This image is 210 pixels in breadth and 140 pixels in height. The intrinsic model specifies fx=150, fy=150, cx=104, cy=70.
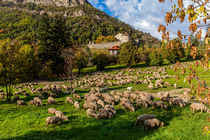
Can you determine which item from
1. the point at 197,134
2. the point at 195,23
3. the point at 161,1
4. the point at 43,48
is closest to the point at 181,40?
the point at 195,23

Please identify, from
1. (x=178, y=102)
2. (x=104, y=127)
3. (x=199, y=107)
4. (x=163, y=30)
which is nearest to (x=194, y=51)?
(x=163, y=30)

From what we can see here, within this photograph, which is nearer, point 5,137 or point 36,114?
point 5,137

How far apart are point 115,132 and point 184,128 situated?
3716 mm

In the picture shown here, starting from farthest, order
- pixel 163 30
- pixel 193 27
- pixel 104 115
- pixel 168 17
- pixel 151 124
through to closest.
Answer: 1. pixel 104 115
2. pixel 151 124
3. pixel 163 30
4. pixel 168 17
5. pixel 193 27

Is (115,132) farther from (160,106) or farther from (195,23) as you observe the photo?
(195,23)

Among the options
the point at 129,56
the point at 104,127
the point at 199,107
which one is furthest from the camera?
the point at 129,56

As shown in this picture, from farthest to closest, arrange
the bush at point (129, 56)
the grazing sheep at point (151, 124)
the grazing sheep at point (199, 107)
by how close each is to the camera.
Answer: the bush at point (129, 56) → the grazing sheep at point (199, 107) → the grazing sheep at point (151, 124)

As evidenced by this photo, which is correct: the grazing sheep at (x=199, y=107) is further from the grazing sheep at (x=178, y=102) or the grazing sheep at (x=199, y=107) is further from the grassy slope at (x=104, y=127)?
the grazing sheep at (x=178, y=102)

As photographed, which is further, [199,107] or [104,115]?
[199,107]

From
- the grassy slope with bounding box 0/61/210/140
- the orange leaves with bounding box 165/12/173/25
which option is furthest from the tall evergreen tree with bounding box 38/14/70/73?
the orange leaves with bounding box 165/12/173/25

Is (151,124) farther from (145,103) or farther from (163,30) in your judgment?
(163,30)

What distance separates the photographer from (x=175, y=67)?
14.9ft

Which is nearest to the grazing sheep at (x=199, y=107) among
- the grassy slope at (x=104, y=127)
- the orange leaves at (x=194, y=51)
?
the grassy slope at (x=104, y=127)

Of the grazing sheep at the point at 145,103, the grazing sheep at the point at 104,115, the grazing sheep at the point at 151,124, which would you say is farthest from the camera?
the grazing sheep at the point at 145,103
